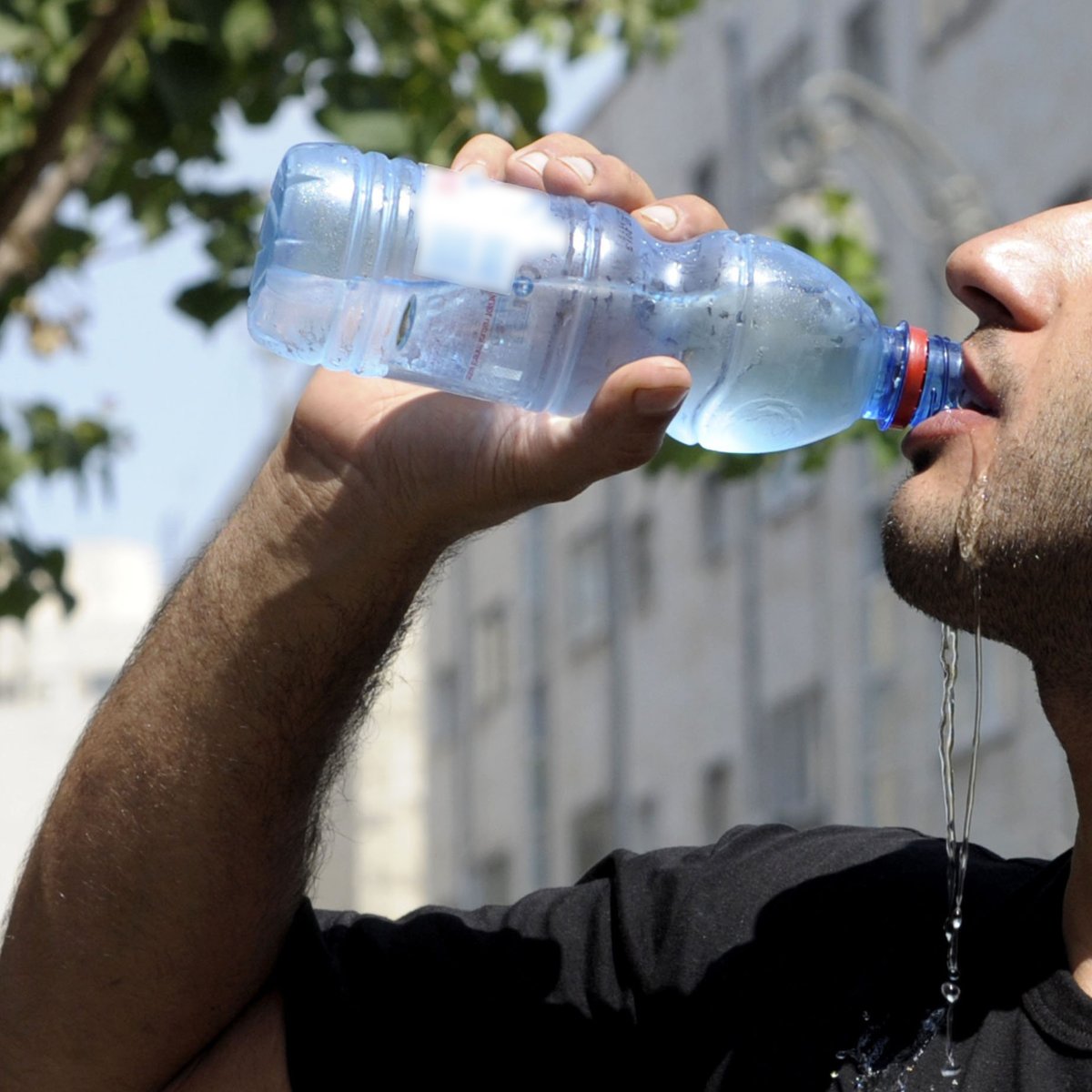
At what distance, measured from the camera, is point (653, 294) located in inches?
107

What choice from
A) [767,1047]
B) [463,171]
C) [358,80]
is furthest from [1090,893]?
[358,80]

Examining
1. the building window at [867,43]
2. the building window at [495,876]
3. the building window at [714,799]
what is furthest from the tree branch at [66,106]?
the building window at [495,876]

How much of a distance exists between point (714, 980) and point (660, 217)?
2.60 ft

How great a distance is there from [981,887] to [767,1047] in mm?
345

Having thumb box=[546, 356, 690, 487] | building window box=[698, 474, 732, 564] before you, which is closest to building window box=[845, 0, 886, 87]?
building window box=[698, 474, 732, 564]

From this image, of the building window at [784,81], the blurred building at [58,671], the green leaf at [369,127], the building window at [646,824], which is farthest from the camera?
the blurred building at [58,671]

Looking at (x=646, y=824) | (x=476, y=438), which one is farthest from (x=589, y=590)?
(x=476, y=438)

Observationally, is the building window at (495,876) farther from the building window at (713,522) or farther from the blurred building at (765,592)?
the building window at (713,522)

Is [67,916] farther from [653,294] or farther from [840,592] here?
[840,592]

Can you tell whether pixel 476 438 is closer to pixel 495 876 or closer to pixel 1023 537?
pixel 1023 537

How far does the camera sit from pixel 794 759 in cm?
1788

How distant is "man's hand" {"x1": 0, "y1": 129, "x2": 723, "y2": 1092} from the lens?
2.58 m

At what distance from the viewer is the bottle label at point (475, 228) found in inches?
95.7

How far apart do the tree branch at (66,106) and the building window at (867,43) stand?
11.7 meters
